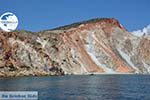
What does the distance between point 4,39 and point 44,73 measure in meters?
23.0

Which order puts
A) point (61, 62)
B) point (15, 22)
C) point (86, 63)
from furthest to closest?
point (86, 63) → point (61, 62) → point (15, 22)

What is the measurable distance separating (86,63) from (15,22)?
175m

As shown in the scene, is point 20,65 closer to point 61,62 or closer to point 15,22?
point 61,62

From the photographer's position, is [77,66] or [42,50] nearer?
[42,50]

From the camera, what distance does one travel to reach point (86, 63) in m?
200

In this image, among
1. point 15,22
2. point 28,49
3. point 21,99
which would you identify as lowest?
point 21,99

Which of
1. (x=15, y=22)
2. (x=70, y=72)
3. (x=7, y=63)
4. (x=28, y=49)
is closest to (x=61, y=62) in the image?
(x=70, y=72)

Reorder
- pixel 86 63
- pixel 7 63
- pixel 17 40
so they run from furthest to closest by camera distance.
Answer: pixel 86 63 < pixel 17 40 < pixel 7 63

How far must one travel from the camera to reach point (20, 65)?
160000 mm

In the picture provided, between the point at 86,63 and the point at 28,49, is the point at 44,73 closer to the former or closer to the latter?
the point at 28,49

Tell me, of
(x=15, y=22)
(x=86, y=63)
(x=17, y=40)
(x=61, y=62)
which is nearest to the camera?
(x=15, y=22)

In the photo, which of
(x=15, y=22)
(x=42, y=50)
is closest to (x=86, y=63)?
(x=42, y=50)

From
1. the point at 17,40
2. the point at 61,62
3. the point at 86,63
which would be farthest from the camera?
the point at 86,63

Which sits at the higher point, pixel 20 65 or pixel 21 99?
pixel 20 65
